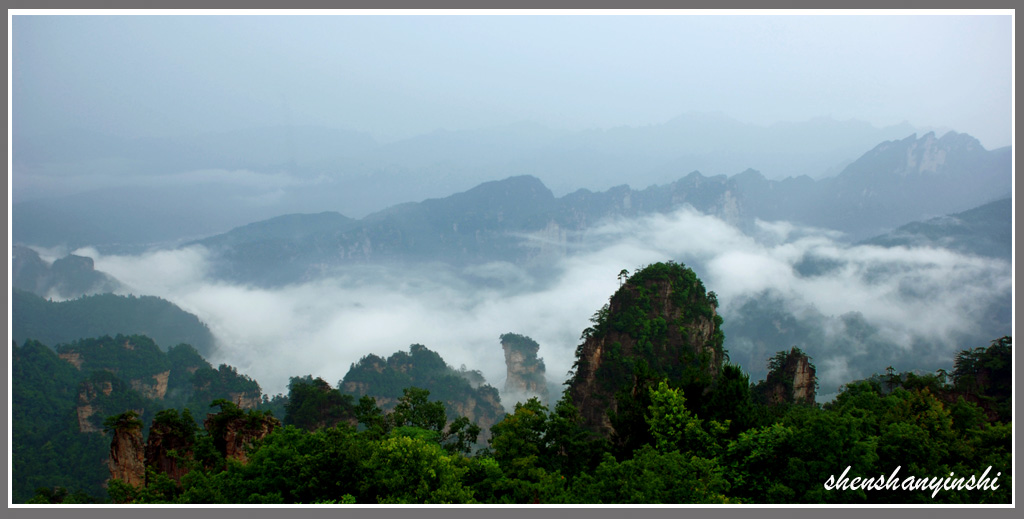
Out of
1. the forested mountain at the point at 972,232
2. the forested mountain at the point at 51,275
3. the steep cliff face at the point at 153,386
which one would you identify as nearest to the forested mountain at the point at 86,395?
the steep cliff face at the point at 153,386

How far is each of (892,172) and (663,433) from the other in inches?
7211

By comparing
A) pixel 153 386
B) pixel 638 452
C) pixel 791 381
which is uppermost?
pixel 153 386


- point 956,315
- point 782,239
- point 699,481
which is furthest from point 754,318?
point 699,481

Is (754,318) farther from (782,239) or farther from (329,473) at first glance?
(329,473)

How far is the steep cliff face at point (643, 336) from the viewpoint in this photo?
1414 inches

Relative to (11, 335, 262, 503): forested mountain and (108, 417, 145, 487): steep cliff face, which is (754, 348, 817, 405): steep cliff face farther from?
(11, 335, 262, 503): forested mountain

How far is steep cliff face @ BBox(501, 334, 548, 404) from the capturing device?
95500 millimetres

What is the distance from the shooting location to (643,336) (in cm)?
3638

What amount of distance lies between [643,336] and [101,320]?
103318mm

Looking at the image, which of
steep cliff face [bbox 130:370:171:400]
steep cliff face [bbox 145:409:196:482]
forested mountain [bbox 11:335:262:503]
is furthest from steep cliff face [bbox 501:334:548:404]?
steep cliff face [bbox 145:409:196:482]

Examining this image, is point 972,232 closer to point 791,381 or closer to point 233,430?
point 791,381

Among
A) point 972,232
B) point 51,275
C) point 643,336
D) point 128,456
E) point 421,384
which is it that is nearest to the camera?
point 128,456

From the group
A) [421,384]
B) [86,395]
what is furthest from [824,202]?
[86,395]

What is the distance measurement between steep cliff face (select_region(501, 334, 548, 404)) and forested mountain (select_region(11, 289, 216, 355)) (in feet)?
187
